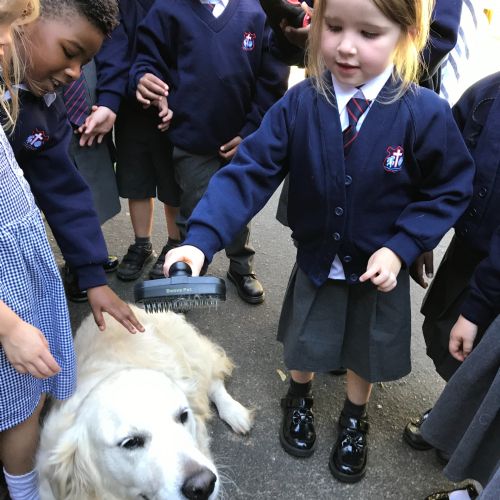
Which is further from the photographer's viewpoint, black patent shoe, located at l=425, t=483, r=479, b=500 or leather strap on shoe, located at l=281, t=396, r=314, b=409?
leather strap on shoe, located at l=281, t=396, r=314, b=409

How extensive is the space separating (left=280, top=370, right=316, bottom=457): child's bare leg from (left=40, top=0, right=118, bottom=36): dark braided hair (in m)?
1.54

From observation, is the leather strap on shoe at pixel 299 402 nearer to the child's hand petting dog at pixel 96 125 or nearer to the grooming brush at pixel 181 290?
the grooming brush at pixel 181 290

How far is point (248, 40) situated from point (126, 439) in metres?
1.92

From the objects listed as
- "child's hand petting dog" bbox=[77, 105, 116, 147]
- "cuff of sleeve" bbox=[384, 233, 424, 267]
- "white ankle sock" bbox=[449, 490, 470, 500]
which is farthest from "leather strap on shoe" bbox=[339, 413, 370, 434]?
"child's hand petting dog" bbox=[77, 105, 116, 147]

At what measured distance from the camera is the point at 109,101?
2.62m

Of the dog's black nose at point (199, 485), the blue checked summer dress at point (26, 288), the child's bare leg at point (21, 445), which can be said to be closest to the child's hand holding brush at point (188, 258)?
the blue checked summer dress at point (26, 288)

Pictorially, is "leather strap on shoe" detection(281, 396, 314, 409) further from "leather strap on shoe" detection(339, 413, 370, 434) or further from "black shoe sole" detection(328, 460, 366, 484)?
"black shoe sole" detection(328, 460, 366, 484)

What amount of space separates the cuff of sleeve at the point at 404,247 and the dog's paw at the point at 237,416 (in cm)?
110

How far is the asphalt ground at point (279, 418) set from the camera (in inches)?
82.0

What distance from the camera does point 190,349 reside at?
2.39 m

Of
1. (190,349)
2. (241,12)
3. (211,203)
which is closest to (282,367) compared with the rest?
(190,349)

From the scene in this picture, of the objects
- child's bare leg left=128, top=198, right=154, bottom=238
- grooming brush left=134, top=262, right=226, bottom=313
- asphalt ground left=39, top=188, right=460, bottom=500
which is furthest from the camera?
child's bare leg left=128, top=198, right=154, bottom=238

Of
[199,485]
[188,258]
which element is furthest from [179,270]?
[199,485]

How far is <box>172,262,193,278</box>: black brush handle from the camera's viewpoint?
4.34ft
